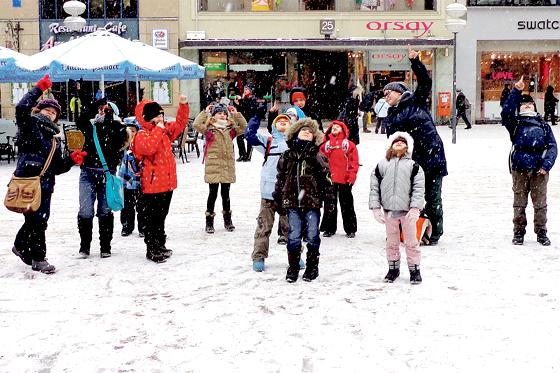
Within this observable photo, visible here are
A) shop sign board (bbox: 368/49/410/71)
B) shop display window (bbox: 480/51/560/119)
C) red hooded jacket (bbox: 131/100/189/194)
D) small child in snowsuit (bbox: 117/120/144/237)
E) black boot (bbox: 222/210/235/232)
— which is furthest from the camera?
shop display window (bbox: 480/51/560/119)

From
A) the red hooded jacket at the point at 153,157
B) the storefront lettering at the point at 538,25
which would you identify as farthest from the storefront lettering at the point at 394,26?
the red hooded jacket at the point at 153,157

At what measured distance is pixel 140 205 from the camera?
9156 millimetres

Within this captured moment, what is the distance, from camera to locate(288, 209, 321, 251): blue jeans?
6.94 m

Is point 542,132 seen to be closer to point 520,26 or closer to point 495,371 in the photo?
point 495,371

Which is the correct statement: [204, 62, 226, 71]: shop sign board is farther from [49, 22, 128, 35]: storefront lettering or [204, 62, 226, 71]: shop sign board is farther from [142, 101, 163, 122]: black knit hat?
[142, 101, 163, 122]: black knit hat

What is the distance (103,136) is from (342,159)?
275 centimetres

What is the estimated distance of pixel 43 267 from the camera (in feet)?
24.5

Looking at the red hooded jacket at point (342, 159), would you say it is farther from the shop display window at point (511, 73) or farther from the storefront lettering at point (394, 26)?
the shop display window at point (511, 73)

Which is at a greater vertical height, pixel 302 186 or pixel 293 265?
pixel 302 186

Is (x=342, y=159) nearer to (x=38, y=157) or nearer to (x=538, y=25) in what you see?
(x=38, y=157)

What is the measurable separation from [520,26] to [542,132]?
83.3 feet

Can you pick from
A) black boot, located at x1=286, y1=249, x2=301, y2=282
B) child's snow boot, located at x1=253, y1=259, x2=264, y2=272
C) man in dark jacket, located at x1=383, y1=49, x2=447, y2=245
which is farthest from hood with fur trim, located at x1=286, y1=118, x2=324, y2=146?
man in dark jacket, located at x1=383, y1=49, x2=447, y2=245

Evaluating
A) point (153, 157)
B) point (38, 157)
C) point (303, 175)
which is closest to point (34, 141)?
point (38, 157)

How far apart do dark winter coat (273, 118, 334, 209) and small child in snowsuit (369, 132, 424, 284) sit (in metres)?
0.46
